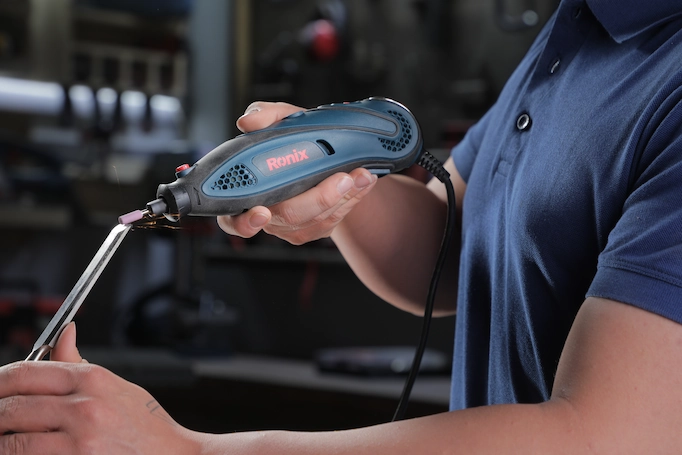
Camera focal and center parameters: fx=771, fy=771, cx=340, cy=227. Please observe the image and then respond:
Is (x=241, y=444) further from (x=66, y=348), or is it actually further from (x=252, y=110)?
(x=252, y=110)

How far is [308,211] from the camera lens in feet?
1.93

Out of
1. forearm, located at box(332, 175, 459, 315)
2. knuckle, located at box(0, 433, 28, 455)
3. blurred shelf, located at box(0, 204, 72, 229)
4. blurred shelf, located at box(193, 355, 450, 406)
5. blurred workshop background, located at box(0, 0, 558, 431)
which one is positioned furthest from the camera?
blurred shelf, located at box(0, 204, 72, 229)

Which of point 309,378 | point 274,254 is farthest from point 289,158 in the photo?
point 274,254

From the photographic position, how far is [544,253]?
0.57m

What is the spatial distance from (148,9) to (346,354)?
174 cm

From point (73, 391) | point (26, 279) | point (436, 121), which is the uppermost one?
point (73, 391)

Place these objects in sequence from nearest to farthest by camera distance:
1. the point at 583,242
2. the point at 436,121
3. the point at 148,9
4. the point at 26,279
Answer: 1. the point at 583,242
2. the point at 436,121
3. the point at 26,279
4. the point at 148,9

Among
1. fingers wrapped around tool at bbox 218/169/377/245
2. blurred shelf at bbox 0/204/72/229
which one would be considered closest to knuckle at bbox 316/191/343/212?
fingers wrapped around tool at bbox 218/169/377/245

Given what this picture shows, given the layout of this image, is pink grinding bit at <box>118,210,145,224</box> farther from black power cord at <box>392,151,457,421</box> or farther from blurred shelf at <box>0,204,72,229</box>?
blurred shelf at <box>0,204,72,229</box>

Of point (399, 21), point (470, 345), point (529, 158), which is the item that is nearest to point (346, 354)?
point (399, 21)

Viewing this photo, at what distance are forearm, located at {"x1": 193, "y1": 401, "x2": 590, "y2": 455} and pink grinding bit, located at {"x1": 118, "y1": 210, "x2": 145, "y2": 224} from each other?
0.47ft

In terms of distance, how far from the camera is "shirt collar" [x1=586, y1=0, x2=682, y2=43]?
557mm

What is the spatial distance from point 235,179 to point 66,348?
158 millimetres

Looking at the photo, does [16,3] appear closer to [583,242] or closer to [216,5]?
[216,5]
